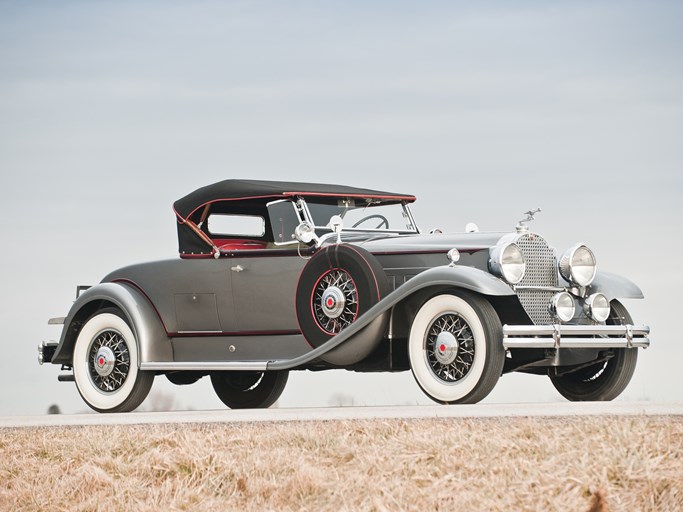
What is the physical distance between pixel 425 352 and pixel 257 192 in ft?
8.95

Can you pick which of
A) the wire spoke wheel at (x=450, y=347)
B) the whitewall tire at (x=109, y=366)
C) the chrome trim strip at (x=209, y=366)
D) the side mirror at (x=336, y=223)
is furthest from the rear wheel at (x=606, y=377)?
the whitewall tire at (x=109, y=366)

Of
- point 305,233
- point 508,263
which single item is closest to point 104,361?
point 305,233

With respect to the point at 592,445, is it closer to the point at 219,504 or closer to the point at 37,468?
the point at 219,504

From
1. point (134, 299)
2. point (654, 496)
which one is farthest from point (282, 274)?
point (654, 496)

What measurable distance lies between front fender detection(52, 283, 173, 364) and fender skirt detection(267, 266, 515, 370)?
235 centimetres

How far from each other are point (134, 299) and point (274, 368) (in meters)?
2.12

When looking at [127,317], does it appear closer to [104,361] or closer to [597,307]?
[104,361]

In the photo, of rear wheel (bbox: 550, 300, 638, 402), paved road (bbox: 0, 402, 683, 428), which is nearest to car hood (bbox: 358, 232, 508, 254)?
rear wheel (bbox: 550, 300, 638, 402)

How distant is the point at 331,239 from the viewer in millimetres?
10422

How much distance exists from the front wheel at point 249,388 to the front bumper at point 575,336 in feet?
13.1

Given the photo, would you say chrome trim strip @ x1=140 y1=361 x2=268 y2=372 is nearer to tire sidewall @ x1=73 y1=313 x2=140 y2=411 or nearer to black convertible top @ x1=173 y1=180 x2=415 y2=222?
tire sidewall @ x1=73 y1=313 x2=140 y2=411

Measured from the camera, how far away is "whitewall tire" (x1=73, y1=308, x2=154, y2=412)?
439 inches

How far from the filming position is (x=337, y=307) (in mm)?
9602

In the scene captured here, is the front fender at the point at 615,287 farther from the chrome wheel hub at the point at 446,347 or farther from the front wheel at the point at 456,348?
the chrome wheel hub at the point at 446,347
